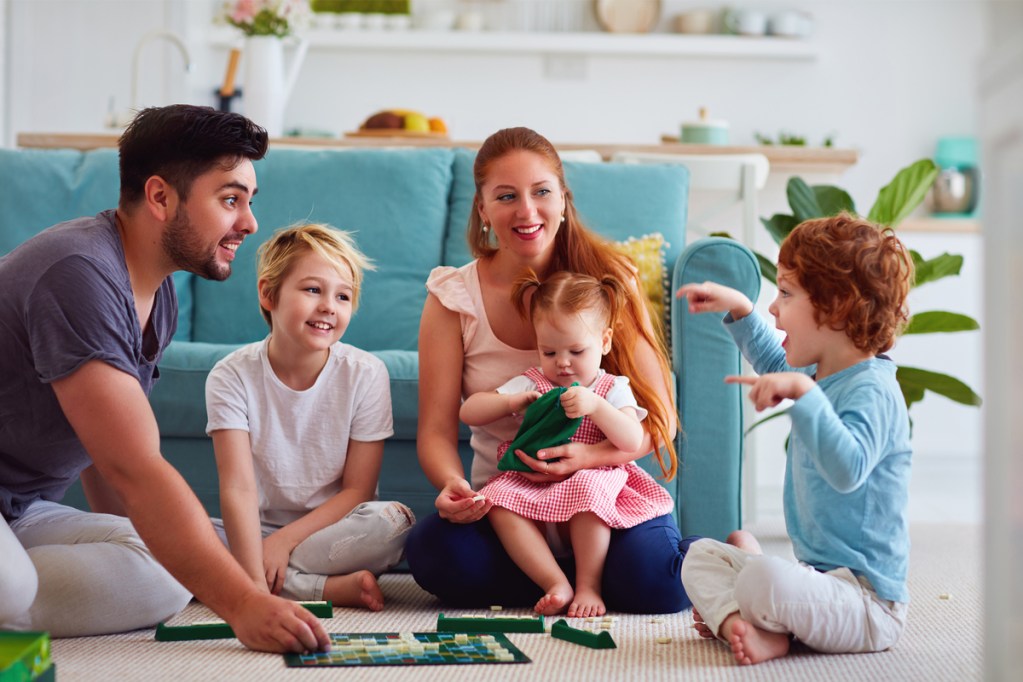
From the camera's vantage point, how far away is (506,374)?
1.97 m

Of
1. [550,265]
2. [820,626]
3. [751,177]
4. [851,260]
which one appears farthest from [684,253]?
[751,177]

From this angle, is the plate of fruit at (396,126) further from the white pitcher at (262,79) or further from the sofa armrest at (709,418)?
the sofa armrest at (709,418)

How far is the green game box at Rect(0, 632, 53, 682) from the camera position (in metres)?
1.06

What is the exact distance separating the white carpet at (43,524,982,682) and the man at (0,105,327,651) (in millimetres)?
63

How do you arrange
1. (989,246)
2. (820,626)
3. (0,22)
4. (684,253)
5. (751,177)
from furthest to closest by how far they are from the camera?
(0,22) → (751,177) → (684,253) → (820,626) → (989,246)

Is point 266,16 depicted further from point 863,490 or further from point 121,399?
point 863,490

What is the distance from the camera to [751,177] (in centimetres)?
320

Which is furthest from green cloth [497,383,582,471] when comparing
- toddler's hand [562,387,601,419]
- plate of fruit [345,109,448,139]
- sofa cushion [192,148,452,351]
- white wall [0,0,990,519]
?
white wall [0,0,990,519]

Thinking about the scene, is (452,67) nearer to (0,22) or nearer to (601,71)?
(601,71)

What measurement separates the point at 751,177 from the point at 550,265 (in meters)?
1.38

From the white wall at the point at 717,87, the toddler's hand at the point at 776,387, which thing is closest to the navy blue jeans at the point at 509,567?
the toddler's hand at the point at 776,387

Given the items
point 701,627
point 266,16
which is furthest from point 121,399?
point 266,16

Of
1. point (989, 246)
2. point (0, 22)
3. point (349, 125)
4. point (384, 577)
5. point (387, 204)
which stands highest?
point (0, 22)

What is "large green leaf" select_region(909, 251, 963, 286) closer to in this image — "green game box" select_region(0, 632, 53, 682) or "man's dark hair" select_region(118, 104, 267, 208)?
"man's dark hair" select_region(118, 104, 267, 208)
